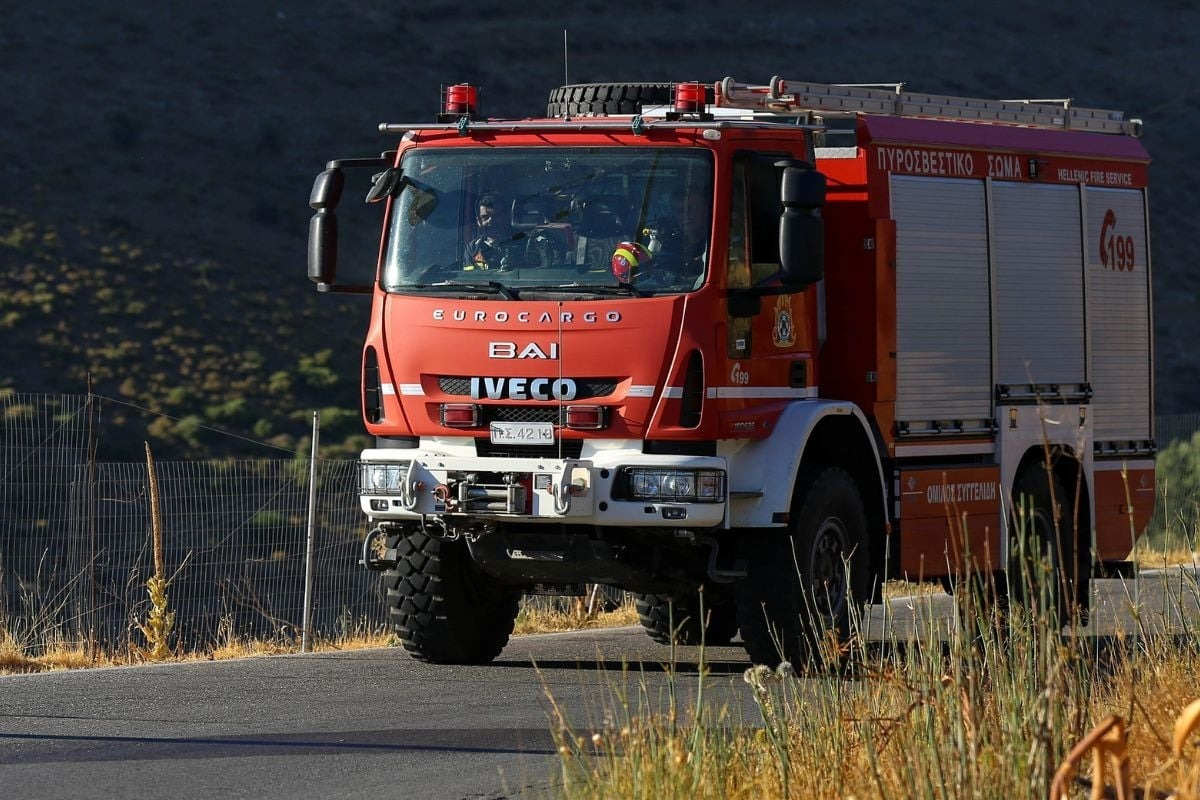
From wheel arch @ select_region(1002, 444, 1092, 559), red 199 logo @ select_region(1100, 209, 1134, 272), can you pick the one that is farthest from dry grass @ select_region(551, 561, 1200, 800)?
red 199 logo @ select_region(1100, 209, 1134, 272)

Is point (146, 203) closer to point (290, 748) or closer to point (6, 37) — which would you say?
point (6, 37)

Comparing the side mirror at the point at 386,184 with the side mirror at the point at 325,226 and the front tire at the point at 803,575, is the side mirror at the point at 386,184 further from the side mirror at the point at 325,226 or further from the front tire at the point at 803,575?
the front tire at the point at 803,575

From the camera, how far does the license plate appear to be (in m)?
11.4

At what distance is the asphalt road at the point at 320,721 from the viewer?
8.62 m

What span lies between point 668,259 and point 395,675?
2.90 m

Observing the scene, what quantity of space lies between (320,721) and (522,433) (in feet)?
6.63

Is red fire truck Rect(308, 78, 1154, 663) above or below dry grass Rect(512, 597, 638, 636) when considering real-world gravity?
above

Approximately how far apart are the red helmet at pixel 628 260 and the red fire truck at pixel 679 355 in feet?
0.04

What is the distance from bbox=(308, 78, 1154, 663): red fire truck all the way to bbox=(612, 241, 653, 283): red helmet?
0.4 inches

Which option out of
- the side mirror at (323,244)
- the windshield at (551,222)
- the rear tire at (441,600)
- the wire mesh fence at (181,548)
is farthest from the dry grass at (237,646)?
the windshield at (551,222)

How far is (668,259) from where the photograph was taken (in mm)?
11430

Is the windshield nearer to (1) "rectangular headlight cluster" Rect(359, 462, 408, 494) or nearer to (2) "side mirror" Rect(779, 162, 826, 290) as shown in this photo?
(2) "side mirror" Rect(779, 162, 826, 290)

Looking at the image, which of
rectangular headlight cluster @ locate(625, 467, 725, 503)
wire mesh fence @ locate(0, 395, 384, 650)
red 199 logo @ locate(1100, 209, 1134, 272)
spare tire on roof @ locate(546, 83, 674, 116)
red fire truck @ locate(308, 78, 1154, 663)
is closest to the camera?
rectangular headlight cluster @ locate(625, 467, 725, 503)

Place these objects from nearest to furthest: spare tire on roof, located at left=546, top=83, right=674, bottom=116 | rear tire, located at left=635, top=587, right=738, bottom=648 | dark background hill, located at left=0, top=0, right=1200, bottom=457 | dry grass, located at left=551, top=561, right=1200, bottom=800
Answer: dry grass, located at left=551, top=561, right=1200, bottom=800 < spare tire on roof, located at left=546, top=83, right=674, bottom=116 < rear tire, located at left=635, top=587, right=738, bottom=648 < dark background hill, located at left=0, top=0, right=1200, bottom=457
